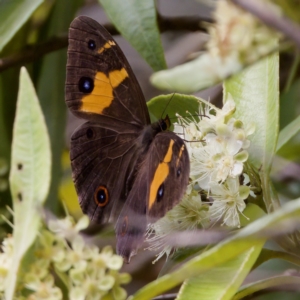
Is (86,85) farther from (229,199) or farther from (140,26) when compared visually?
(229,199)

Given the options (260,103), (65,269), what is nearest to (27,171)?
(65,269)

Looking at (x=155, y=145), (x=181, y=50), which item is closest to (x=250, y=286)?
(x=155, y=145)

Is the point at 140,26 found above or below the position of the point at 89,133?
above

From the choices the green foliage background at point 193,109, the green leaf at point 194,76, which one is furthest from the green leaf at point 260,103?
the green leaf at point 194,76

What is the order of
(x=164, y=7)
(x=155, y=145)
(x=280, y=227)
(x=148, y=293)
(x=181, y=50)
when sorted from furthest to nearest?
(x=164, y=7), (x=181, y=50), (x=155, y=145), (x=148, y=293), (x=280, y=227)

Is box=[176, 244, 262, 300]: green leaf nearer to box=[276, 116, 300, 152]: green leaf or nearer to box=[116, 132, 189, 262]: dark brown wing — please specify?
box=[116, 132, 189, 262]: dark brown wing

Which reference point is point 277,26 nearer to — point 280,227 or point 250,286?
point 280,227
